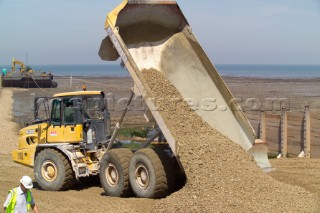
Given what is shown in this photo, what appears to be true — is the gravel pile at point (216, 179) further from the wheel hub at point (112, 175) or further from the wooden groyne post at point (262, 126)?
the wooden groyne post at point (262, 126)

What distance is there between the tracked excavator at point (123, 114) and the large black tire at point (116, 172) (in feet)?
0.06

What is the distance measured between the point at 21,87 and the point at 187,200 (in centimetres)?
4262

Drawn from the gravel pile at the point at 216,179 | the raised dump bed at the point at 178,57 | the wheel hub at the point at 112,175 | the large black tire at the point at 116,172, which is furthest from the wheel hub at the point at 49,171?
the gravel pile at the point at 216,179

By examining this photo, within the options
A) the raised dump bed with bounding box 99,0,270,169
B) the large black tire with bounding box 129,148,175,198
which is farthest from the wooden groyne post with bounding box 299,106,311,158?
the large black tire with bounding box 129,148,175,198

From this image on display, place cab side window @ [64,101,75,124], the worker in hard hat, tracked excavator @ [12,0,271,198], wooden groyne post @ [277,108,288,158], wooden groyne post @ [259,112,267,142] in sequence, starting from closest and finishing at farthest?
the worker in hard hat → tracked excavator @ [12,0,271,198] → cab side window @ [64,101,75,124] → wooden groyne post @ [277,108,288,158] → wooden groyne post @ [259,112,267,142]

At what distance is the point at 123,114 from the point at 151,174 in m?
1.71

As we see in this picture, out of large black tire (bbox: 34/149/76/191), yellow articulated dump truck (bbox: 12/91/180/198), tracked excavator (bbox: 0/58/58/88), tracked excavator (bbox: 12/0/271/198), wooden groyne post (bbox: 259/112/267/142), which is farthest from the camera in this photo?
tracked excavator (bbox: 0/58/58/88)

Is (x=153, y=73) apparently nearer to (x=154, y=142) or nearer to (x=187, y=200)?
(x=154, y=142)

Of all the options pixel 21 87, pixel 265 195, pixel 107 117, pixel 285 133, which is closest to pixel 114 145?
pixel 107 117

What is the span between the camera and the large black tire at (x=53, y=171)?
10.6 m

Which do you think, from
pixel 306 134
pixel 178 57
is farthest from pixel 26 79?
pixel 178 57

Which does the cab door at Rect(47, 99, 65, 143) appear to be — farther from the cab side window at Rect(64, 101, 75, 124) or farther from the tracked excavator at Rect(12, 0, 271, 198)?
the cab side window at Rect(64, 101, 75, 124)

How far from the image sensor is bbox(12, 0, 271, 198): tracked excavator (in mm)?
10102

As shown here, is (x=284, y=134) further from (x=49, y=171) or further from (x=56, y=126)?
(x=49, y=171)
